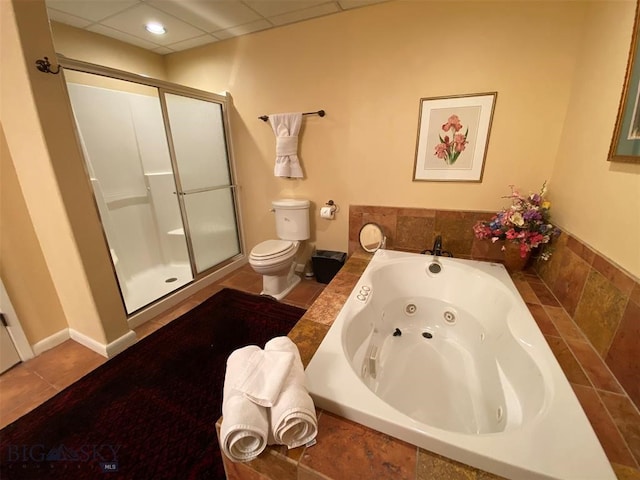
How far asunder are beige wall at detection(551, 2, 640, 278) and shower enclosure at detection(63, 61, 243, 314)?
2.65 metres

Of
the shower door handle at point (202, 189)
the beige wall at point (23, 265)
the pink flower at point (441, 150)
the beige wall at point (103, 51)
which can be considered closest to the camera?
the beige wall at point (23, 265)

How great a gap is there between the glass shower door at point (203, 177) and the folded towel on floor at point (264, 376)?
1.95 m

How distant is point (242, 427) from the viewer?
2.23 feet

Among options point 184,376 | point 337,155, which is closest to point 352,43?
point 337,155

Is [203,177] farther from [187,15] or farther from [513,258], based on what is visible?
[513,258]

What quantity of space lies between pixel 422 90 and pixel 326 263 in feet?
5.15

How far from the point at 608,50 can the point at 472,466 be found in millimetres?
1868

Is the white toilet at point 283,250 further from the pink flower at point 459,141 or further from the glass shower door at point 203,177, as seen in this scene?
the pink flower at point 459,141

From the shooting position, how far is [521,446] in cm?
71

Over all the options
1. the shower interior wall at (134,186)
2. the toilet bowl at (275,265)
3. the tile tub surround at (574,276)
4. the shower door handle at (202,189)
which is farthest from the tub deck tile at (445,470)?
the shower door handle at (202,189)

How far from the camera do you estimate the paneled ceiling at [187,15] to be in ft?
5.80

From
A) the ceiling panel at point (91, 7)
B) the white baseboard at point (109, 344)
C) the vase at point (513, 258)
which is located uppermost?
the ceiling panel at point (91, 7)

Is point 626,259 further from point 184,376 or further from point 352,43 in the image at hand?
point 184,376

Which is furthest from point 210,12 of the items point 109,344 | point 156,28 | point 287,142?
point 109,344
